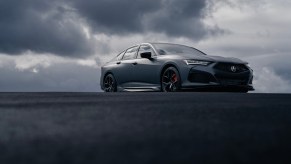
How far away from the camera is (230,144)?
7.99ft

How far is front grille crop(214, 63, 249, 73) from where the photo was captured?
10.5 metres

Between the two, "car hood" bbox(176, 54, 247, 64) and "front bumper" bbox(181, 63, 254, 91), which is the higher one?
"car hood" bbox(176, 54, 247, 64)

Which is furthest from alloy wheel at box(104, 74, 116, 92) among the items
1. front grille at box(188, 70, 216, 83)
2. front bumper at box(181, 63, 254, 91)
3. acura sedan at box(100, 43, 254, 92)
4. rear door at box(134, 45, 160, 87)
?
front grille at box(188, 70, 216, 83)

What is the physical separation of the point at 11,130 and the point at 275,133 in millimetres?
1687

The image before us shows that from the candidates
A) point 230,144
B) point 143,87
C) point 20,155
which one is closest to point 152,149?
point 230,144

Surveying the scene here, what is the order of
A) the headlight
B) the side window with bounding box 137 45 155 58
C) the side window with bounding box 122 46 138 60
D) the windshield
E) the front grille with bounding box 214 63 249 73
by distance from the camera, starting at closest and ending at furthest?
the headlight
the front grille with bounding box 214 63 249 73
the windshield
the side window with bounding box 137 45 155 58
the side window with bounding box 122 46 138 60

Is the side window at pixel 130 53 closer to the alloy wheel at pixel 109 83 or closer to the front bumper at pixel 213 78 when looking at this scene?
the alloy wheel at pixel 109 83

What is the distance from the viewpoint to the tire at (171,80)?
411 inches

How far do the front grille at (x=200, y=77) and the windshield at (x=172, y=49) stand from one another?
1384 millimetres

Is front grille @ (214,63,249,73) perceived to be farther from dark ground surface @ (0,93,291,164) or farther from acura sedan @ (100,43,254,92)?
dark ground surface @ (0,93,291,164)

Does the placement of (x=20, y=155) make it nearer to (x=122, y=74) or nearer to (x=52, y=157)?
(x=52, y=157)

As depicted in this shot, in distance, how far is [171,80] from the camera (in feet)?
35.1

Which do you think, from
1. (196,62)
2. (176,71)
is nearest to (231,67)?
(196,62)

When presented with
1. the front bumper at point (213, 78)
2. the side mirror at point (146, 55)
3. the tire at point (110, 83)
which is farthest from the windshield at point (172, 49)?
the tire at point (110, 83)
